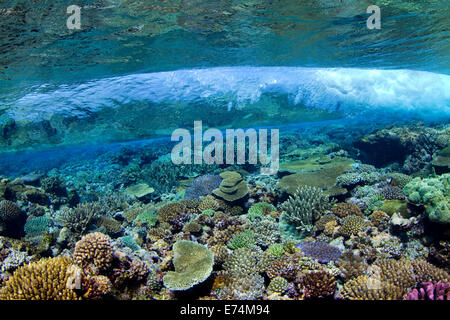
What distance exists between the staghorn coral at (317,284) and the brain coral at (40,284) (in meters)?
3.91

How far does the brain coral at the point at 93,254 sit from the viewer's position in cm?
416

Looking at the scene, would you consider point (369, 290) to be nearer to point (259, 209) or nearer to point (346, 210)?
point (346, 210)

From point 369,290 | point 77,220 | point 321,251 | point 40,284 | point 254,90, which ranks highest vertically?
point 254,90

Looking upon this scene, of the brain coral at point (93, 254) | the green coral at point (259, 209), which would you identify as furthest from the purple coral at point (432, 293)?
the brain coral at point (93, 254)

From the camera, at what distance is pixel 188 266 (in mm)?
4922

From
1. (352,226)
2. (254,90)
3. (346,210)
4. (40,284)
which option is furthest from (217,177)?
(254,90)

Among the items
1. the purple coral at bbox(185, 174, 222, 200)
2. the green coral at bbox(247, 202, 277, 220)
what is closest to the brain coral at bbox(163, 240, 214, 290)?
the green coral at bbox(247, 202, 277, 220)

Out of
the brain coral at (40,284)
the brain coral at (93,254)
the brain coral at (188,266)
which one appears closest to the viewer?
the brain coral at (40,284)

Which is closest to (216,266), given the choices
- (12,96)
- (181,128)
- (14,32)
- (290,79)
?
(14,32)

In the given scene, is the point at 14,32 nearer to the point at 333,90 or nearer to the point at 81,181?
the point at 81,181

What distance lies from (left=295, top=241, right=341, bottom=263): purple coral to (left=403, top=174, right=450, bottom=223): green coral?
2250 millimetres

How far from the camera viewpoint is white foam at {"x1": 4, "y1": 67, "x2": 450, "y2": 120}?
18.9m

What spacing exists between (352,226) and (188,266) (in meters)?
4.50

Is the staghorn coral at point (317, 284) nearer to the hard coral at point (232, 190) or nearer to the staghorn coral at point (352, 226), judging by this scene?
the staghorn coral at point (352, 226)
